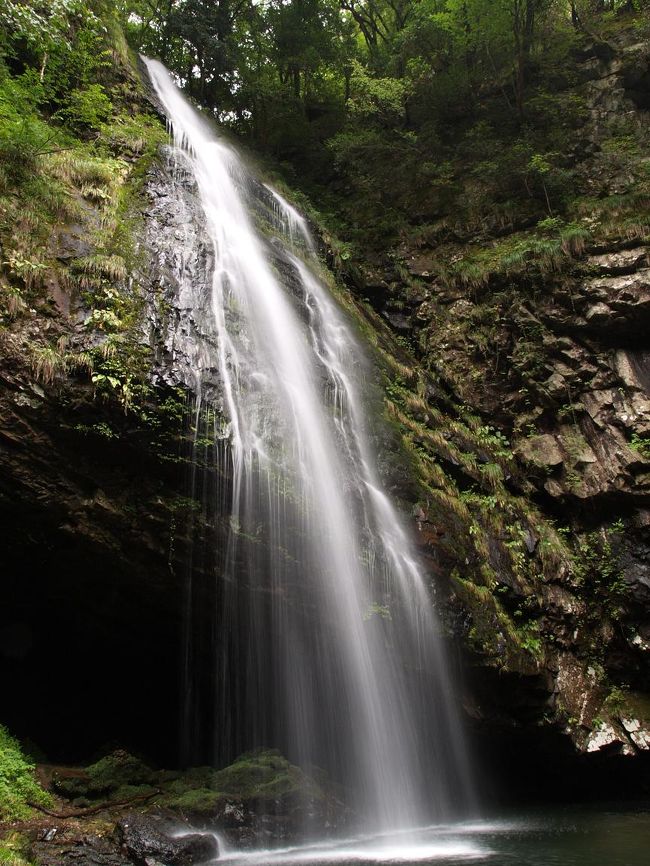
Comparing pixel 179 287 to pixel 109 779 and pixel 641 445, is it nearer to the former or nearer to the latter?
pixel 109 779

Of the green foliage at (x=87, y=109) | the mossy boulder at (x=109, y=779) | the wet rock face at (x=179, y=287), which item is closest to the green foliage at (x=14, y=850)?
the mossy boulder at (x=109, y=779)

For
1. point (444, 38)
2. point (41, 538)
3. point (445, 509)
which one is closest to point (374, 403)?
point (445, 509)

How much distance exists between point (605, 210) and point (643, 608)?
893 centimetres

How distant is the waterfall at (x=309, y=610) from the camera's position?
23.1 ft

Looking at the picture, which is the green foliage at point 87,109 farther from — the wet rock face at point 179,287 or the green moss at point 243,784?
the green moss at point 243,784

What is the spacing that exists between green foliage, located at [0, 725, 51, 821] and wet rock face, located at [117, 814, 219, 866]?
1.07 metres

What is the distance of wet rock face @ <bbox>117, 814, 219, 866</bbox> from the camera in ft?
17.9

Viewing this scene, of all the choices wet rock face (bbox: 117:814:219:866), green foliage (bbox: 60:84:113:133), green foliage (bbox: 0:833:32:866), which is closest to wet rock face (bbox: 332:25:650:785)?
wet rock face (bbox: 117:814:219:866)

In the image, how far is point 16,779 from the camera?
6.36 meters

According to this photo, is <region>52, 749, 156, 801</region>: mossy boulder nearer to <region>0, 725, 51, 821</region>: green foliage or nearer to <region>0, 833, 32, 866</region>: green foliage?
<region>0, 725, 51, 821</region>: green foliage

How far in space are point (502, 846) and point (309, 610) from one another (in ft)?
10.8

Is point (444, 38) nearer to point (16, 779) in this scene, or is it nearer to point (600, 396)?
point (600, 396)

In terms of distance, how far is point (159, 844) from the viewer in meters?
5.63

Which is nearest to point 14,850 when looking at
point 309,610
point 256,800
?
point 256,800
